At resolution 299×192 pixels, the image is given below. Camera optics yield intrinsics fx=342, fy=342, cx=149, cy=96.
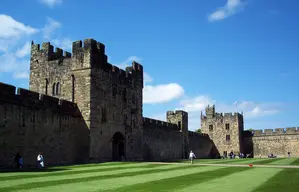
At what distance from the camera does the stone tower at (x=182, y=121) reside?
50250 millimetres

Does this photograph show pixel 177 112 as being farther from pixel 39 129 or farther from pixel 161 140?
Answer: pixel 39 129

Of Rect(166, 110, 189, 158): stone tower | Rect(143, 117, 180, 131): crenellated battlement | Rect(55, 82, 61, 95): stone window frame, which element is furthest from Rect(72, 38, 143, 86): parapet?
Rect(166, 110, 189, 158): stone tower

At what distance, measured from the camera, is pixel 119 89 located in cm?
3105

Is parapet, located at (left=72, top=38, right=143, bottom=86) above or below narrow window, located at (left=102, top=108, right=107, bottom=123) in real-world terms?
above

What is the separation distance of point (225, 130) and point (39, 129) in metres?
47.2

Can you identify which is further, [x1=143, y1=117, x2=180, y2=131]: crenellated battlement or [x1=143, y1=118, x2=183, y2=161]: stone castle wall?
[x1=143, y1=118, x2=183, y2=161]: stone castle wall

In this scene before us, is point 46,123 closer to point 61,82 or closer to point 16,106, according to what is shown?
point 16,106

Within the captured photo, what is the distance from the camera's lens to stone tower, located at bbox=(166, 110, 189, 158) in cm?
5025

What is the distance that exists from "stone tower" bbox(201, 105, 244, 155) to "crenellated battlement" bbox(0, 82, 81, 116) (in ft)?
140

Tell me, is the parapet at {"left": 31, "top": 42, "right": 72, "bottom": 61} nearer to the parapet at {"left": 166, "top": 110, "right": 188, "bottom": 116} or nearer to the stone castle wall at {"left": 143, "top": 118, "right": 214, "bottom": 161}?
the stone castle wall at {"left": 143, "top": 118, "right": 214, "bottom": 161}

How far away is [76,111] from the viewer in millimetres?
26719

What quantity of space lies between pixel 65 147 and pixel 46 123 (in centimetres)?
275

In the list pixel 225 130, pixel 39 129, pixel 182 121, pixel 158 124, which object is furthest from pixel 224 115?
pixel 39 129

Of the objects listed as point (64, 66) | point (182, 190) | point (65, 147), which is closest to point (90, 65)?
point (64, 66)
